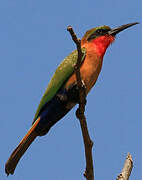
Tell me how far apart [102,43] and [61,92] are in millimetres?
994

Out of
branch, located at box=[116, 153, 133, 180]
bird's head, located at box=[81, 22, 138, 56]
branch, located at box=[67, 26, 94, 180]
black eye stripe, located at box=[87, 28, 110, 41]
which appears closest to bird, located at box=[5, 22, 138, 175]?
bird's head, located at box=[81, 22, 138, 56]

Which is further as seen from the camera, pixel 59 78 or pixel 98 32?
pixel 98 32

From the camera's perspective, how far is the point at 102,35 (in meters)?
5.82

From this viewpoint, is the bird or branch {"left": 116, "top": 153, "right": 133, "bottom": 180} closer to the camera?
branch {"left": 116, "top": 153, "right": 133, "bottom": 180}

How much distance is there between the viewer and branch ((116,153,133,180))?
3.42 metres

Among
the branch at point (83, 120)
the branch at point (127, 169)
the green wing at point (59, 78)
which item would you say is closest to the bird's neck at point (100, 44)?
the green wing at point (59, 78)

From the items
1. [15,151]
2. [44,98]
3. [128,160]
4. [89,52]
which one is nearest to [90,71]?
[89,52]

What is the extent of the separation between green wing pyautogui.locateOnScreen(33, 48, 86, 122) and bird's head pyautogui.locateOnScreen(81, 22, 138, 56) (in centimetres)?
45

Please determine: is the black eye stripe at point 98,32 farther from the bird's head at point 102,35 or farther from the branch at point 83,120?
the branch at point 83,120

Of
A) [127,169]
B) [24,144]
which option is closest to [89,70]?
[24,144]

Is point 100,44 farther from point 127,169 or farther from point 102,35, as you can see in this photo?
point 127,169

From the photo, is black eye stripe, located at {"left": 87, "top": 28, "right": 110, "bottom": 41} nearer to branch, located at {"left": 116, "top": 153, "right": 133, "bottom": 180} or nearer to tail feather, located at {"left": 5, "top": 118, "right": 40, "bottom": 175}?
tail feather, located at {"left": 5, "top": 118, "right": 40, "bottom": 175}

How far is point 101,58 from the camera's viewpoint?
5.48m

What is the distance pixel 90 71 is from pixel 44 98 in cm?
69
